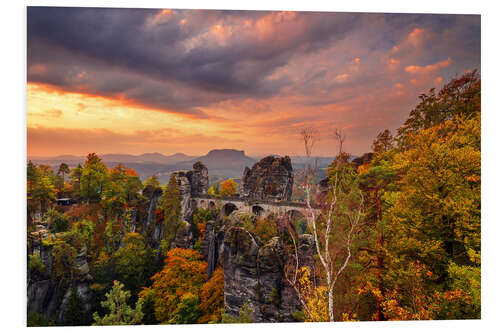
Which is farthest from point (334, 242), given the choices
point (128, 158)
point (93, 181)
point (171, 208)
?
point (93, 181)

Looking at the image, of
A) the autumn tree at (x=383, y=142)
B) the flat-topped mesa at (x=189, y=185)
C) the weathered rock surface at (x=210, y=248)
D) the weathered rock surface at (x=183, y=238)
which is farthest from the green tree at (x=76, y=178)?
the autumn tree at (x=383, y=142)

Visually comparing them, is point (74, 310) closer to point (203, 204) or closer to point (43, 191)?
point (43, 191)

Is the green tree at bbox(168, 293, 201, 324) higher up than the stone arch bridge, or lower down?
lower down

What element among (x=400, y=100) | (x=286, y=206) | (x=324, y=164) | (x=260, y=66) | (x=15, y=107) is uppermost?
(x=260, y=66)

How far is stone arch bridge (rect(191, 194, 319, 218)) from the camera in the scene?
458 inches

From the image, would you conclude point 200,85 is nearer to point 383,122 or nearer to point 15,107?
point 15,107

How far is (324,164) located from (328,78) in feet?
9.71

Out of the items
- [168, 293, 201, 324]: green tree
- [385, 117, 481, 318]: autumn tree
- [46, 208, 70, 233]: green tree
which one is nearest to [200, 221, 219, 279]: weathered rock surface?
[168, 293, 201, 324]: green tree

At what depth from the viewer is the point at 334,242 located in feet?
18.9

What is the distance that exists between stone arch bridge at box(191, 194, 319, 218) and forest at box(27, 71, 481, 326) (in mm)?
2244

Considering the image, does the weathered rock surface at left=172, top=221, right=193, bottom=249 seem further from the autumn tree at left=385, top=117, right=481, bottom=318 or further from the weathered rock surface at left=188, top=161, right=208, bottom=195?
the autumn tree at left=385, top=117, right=481, bottom=318

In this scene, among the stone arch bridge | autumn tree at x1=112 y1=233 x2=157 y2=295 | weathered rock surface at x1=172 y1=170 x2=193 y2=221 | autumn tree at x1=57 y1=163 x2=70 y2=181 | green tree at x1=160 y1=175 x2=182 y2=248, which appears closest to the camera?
autumn tree at x1=57 y1=163 x2=70 y2=181
